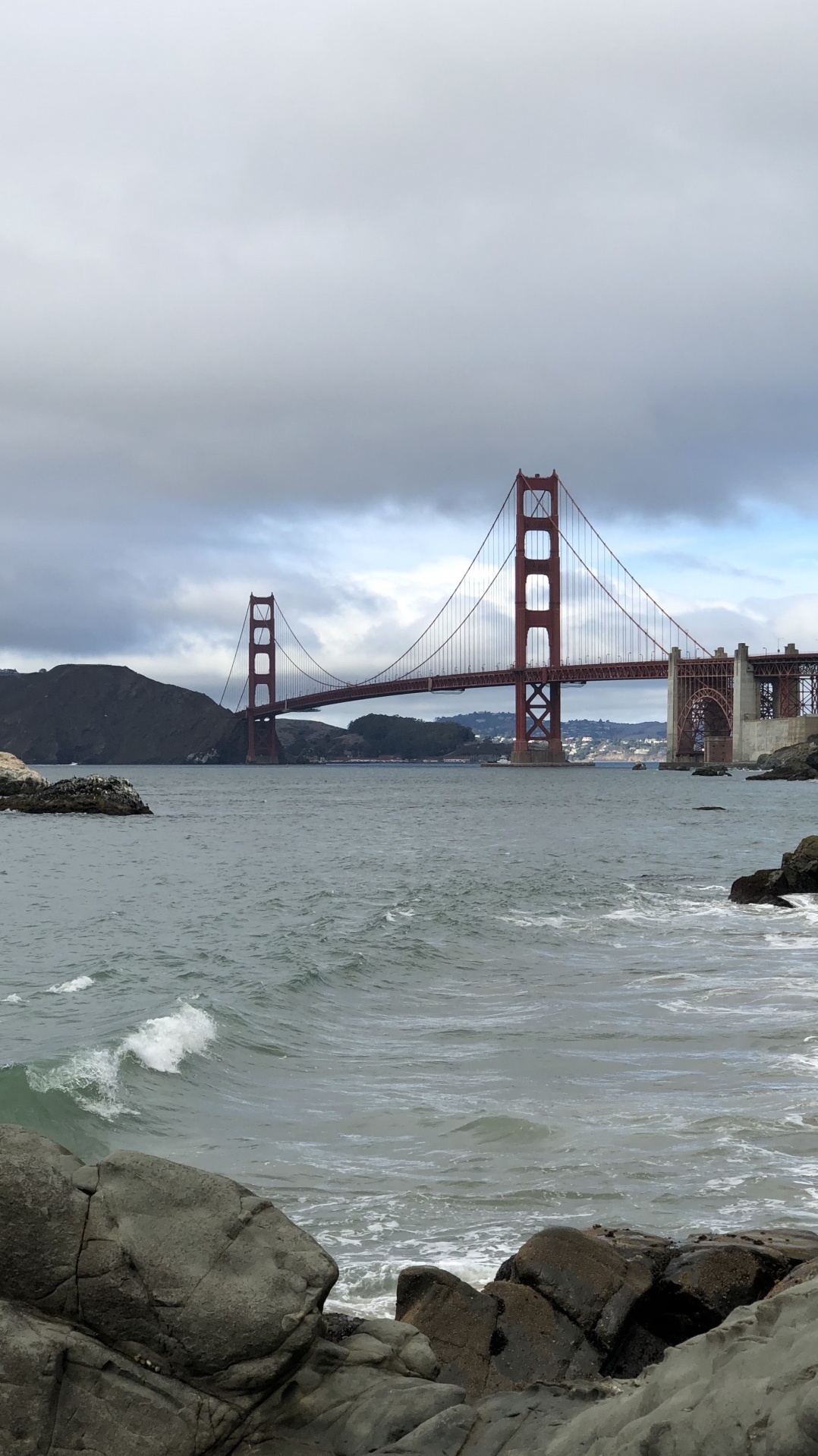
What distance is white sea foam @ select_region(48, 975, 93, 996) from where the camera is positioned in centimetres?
1173

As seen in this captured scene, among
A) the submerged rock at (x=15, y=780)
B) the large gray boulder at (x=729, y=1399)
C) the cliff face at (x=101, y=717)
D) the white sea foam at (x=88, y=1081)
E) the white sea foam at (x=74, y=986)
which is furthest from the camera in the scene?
the cliff face at (x=101, y=717)

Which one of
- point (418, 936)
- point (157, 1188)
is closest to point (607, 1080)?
point (157, 1188)

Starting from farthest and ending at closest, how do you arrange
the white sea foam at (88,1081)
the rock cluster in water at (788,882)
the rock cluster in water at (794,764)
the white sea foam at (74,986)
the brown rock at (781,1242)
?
the rock cluster in water at (794,764) < the rock cluster in water at (788,882) < the white sea foam at (74,986) < the white sea foam at (88,1081) < the brown rock at (781,1242)

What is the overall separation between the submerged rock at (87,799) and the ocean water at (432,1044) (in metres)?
19.5

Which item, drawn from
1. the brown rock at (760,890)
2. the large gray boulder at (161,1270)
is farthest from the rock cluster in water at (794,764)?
the large gray boulder at (161,1270)

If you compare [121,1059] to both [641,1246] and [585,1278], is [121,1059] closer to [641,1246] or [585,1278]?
[641,1246]

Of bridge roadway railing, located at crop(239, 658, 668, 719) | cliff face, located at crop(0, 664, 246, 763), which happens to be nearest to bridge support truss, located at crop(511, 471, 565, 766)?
bridge roadway railing, located at crop(239, 658, 668, 719)

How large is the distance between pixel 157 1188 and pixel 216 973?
9486 mm

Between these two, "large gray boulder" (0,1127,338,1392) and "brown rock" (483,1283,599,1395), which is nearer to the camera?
"large gray boulder" (0,1127,338,1392)

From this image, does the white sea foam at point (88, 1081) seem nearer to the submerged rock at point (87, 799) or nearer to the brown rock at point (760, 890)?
the brown rock at point (760, 890)

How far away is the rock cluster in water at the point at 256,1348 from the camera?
2.81m

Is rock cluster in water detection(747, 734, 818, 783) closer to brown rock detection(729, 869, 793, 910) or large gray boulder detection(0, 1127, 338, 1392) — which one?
brown rock detection(729, 869, 793, 910)

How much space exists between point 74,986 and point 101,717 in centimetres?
13322

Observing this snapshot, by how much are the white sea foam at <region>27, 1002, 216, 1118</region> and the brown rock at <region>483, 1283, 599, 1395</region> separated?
13.4 feet
